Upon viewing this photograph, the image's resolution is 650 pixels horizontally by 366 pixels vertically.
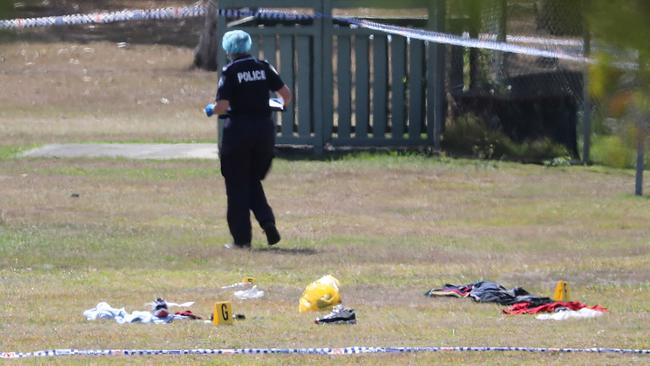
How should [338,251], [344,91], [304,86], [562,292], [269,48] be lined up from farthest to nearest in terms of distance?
[344,91] < [304,86] < [269,48] < [338,251] < [562,292]

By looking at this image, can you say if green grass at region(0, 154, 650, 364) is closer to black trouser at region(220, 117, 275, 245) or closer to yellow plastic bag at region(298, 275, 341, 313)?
yellow plastic bag at region(298, 275, 341, 313)

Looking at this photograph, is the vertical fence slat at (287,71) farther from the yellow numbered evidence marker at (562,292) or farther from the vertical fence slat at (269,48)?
Answer: the yellow numbered evidence marker at (562,292)

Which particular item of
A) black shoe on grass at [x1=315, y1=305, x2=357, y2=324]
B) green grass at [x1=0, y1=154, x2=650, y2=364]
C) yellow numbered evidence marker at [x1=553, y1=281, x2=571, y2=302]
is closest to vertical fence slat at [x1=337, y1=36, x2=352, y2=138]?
green grass at [x1=0, y1=154, x2=650, y2=364]

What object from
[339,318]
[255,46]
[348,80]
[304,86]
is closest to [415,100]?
[348,80]

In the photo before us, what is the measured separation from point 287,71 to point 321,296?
9.64 metres

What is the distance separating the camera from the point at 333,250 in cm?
1062

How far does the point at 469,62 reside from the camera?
54.2 feet

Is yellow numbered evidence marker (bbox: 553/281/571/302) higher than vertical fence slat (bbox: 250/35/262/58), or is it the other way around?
vertical fence slat (bbox: 250/35/262/58)

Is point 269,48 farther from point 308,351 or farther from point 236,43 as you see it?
point 308,351

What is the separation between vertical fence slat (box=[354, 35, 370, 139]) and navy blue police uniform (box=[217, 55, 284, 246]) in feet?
21.9

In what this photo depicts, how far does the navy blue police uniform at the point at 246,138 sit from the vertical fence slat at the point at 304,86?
6555 millimetres

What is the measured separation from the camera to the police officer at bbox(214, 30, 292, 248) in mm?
10336

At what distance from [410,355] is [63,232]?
18.5 feet

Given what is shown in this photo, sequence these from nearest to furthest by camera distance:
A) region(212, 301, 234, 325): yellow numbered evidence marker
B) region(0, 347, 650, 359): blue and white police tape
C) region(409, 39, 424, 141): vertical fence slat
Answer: region(0, 347, 650, 359): blue and white police tape
region(212, 301, 234, 325): yellow numbered evidence marker
region(409, 39, 424, 141): vertical fence slat
